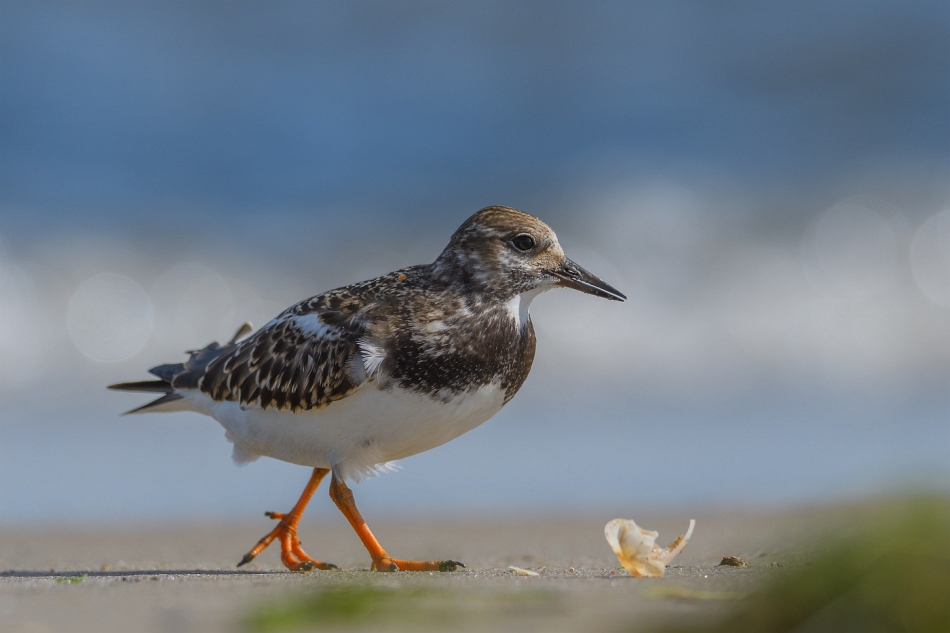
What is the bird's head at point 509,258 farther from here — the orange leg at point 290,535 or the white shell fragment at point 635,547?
the orange leg at point 290,535

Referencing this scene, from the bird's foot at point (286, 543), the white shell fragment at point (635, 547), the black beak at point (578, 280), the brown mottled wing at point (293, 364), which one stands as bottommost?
the bird's foot at point (286, 543)

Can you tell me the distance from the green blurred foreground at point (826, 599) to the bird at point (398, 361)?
1.31 m

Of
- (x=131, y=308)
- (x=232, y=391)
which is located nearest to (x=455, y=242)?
(x=232, y=391)

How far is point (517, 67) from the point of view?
22.1 meters

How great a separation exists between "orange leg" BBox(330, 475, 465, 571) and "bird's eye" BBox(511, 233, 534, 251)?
1.39 metres

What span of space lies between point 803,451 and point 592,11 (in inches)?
661

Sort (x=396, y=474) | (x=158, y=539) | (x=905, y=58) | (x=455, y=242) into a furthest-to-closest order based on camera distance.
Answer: (x=905, y=58)
(x=396, y=474)
(x=158, y=539)
(x=455, y=242)

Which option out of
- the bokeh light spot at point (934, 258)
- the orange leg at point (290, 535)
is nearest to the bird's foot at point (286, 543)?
the orange leg at point (290, 535)

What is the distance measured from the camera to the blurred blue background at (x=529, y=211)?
8.33 meters

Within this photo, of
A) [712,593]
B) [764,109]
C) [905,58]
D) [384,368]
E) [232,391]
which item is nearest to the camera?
[712,593]

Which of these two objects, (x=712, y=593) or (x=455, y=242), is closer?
(x=712, y=593)

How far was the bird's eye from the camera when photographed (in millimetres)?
4633

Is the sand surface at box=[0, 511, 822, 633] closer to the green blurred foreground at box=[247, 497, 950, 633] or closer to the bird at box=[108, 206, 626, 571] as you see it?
the green blurred foreground at box=[247, 497, 950, 633]

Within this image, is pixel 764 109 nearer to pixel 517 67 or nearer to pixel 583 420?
pixel 517 67
